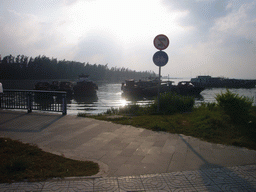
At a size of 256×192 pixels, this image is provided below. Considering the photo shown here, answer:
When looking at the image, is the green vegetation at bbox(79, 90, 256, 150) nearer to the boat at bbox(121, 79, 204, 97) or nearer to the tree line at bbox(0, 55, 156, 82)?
the boat at bbox(121, 79, 204, 97)

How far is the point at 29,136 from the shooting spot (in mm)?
5527

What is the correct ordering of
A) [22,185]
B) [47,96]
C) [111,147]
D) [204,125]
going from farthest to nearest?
1. [47,96]
2. [204,125]
3. [111,147]
4. [22,185]

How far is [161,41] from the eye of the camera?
8.06m

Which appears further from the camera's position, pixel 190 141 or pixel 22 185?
pixel 190 141

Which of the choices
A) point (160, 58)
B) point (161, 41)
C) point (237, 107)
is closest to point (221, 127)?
point (237, 107)

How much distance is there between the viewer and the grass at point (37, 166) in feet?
10.3

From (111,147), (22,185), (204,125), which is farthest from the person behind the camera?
(204,125)

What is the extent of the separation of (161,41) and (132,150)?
506cm

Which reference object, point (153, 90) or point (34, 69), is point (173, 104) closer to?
point (153, 90)

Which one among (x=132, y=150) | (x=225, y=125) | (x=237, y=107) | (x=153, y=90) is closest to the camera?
(x=132, y=150)

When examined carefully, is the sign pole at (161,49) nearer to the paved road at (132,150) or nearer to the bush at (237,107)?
the bush at (237,107)

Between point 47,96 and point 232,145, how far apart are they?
7.91 m

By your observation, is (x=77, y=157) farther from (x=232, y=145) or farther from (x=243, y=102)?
(x=243, y=102)

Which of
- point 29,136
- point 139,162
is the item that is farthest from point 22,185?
point 29,136
